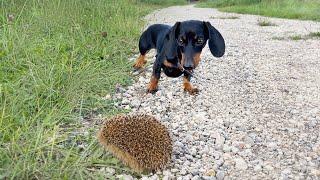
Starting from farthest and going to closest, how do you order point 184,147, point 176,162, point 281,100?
point 281,100 → point 184,147 → point 176,162

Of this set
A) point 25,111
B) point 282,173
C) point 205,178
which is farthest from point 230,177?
point 25,111

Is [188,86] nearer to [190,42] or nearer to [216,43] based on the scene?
[216,43]

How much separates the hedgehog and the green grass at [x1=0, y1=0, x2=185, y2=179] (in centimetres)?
→ 11

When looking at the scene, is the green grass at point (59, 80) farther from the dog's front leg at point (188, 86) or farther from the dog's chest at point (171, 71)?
the dog's front leg at point (188, 86)

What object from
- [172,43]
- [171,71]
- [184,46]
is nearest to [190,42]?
[184,46]

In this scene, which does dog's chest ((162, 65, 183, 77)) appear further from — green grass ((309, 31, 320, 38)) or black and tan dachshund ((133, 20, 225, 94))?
green grass ((309, 31, 320, 38))

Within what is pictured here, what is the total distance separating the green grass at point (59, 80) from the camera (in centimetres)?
288

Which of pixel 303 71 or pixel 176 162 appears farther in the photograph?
pixel 303 71

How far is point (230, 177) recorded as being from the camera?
127 inches

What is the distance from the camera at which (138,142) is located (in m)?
3.07

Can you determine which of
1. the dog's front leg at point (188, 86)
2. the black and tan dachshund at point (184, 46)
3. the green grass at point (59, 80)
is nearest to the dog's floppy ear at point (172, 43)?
the black and tan dachshund at point (184, 46)

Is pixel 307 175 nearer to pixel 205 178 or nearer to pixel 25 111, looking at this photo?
pixel 205 178

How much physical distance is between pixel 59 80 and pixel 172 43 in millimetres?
1267

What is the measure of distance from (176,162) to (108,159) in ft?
1.85
